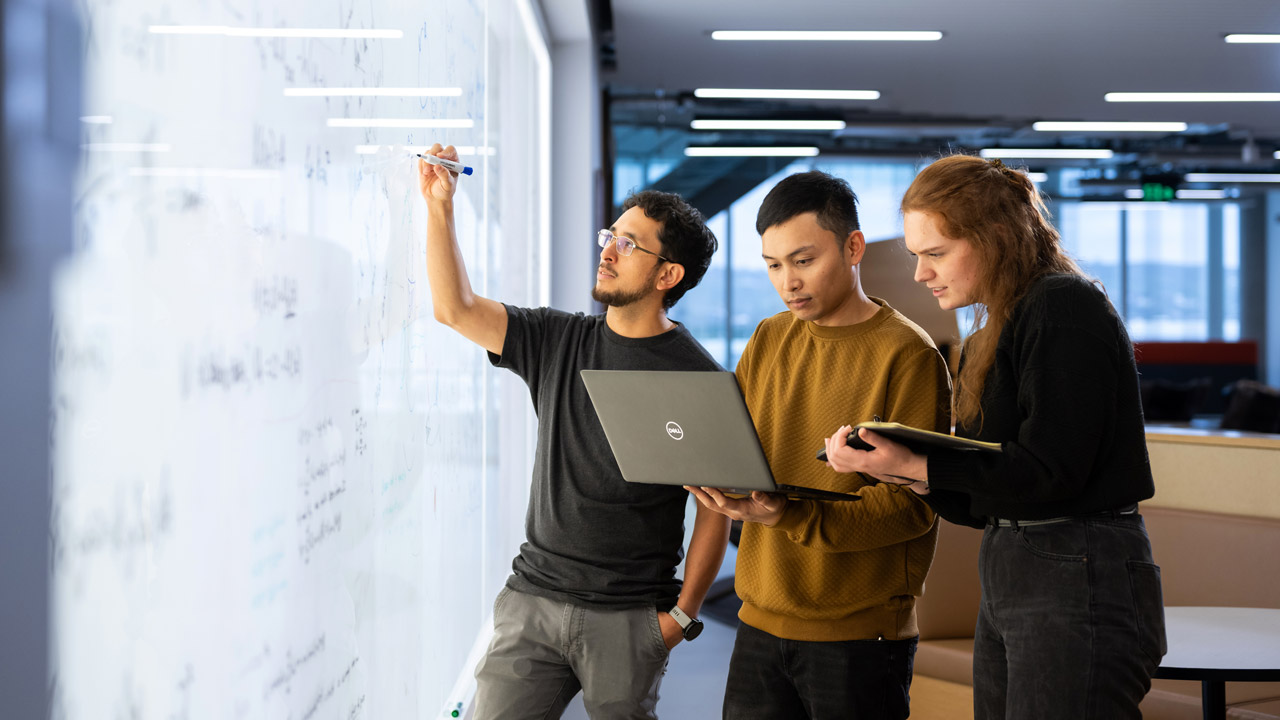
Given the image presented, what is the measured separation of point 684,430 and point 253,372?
0.63 meters

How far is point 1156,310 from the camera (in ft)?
41.1

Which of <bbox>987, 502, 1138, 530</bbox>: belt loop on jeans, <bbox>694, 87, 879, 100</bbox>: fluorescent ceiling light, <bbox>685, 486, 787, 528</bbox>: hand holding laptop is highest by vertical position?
<bbox>694, 87, 879, 100</bbox>: fluorescent ceiling light

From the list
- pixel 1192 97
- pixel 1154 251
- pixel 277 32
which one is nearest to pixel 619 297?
pixel 277 32

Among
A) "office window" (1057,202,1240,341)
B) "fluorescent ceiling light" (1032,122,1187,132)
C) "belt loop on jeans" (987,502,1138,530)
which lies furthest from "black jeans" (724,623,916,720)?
"office window" (1057,202,1240,341)

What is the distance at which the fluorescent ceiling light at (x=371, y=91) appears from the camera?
1056 millimetres

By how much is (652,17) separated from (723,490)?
461 cm

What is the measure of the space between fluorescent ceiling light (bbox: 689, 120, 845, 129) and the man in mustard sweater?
22.3 ft

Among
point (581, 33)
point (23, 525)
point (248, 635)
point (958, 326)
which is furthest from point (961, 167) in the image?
point (581, 33)

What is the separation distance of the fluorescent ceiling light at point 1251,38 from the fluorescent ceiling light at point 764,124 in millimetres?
3165

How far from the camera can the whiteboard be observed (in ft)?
2.14

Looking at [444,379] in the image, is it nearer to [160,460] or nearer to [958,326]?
[160,460]

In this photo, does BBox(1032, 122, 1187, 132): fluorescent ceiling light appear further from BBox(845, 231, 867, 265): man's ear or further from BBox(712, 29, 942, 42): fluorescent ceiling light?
BBox(845, 231, 867, 265): man's ear

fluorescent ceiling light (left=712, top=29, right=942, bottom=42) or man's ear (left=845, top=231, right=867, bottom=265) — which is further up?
fluorescent ceiling light (left=712, top=29, right=942, bottom=42)

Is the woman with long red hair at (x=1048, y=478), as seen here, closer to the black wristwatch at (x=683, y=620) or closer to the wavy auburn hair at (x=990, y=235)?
the wavy auburn hair at (x=990, y=235)
